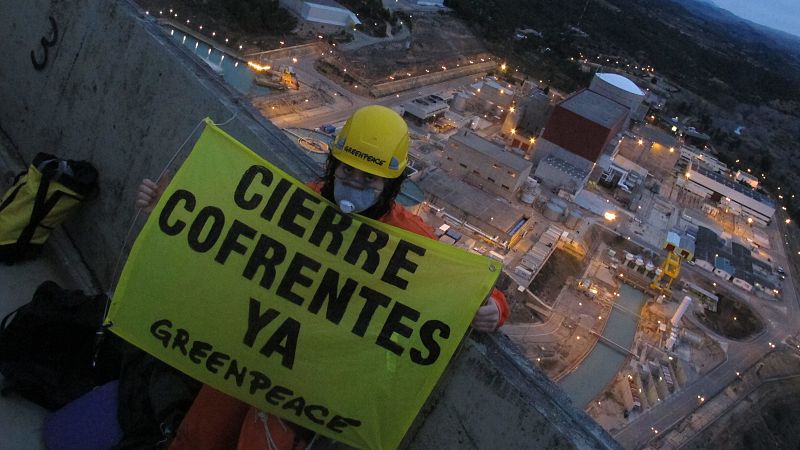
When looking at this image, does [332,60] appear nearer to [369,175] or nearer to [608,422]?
[608,422]

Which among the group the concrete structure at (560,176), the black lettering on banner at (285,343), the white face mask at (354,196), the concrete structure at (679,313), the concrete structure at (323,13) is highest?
the white face mask at (354,196)

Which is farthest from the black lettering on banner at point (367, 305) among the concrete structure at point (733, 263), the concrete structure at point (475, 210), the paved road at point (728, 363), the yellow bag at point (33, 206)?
the concrete structure at point (733, 263)

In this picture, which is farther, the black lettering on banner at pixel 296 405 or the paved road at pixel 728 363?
the paved road at pixel 728 363

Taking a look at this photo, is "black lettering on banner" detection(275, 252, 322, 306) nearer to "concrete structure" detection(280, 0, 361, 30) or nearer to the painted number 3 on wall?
the painted number 3 on wall

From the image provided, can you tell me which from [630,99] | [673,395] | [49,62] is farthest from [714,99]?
[49,62]

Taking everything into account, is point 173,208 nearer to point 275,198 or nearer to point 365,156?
point 275,198

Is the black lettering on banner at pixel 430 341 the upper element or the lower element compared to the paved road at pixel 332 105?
upper

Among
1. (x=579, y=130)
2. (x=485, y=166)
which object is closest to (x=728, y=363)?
(x=485, y=166)

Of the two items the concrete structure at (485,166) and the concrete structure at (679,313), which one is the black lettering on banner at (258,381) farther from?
the concrete structure at (485,166)
